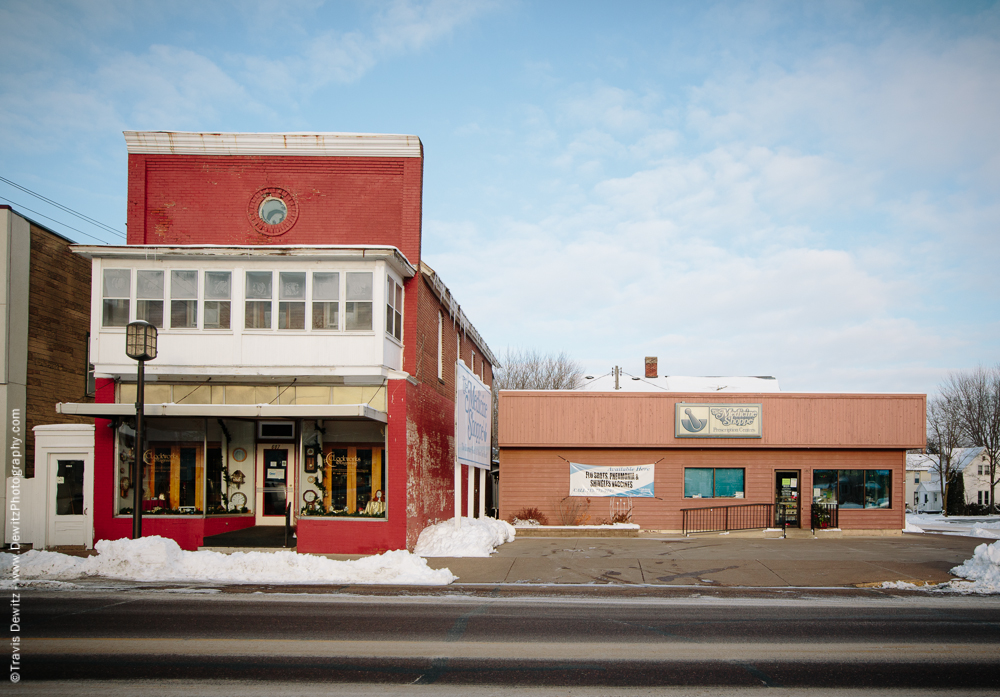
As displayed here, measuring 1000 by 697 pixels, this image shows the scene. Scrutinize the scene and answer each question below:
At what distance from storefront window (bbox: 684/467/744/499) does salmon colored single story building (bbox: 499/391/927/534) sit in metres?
0.04

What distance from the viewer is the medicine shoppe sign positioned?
82.4 feet

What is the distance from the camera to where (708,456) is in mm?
25469

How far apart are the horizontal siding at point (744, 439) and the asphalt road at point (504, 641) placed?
43.7ft

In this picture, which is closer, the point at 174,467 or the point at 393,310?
the point at 393,310

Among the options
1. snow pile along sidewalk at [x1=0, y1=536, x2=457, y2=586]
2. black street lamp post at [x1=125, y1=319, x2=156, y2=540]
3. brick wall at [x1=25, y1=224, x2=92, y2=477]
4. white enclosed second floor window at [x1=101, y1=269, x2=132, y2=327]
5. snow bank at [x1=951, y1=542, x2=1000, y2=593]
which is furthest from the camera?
brick wall at [x1=25, y1=224, x2=92, y2=477]

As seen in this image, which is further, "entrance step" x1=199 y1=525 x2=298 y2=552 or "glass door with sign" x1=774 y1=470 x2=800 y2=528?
"glass door with sign" x1=774 y1=470 x2=800 y2=528

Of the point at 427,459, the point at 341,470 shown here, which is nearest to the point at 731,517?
the point at 427,459

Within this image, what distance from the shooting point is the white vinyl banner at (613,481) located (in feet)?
82.9

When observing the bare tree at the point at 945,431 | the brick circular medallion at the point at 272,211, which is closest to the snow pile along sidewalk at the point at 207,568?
the brick circular medallion at the point at 272,211

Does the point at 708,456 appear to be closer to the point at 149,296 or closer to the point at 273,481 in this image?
the point at 273,481

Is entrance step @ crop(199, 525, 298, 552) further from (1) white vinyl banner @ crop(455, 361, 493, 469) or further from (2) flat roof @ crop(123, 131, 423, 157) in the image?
(2) flat roof @ crop(123, 131, 423, 157)

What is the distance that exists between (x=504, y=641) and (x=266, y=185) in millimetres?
14051

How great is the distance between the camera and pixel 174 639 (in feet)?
28.0

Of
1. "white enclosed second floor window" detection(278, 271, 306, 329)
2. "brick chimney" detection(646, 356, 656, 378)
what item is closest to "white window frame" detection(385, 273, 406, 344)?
"white enclosed second floor window" detection(278, 271, 306, 329)
